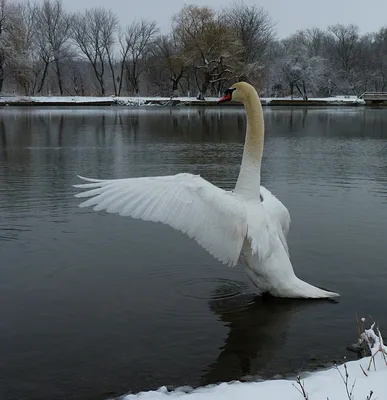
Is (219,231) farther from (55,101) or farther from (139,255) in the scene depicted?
(55,101)

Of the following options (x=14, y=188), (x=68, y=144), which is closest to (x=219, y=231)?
(x=14, y=188)

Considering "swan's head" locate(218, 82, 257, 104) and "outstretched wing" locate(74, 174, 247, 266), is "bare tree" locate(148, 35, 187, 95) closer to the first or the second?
"swan's head" locate(218, 82, 257, 104)

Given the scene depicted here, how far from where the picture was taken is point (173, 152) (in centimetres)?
1606

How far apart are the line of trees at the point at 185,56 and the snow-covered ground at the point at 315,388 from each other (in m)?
59.0

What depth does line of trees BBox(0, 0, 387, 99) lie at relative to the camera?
64.5 metres

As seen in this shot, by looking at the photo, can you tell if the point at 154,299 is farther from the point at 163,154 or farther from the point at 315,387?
the point at 163,154

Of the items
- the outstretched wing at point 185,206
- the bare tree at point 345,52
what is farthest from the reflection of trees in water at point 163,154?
the bare tree at point 345,52

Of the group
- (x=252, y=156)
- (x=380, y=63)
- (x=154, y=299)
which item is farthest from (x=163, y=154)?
(x=380, y=63)

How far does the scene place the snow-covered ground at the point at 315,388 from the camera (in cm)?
319

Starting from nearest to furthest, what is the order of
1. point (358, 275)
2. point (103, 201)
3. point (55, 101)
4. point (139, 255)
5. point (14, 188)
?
point (103, 201)
point (358, 275)
point (139, 255)
point (14, 188)
point (55, 101)

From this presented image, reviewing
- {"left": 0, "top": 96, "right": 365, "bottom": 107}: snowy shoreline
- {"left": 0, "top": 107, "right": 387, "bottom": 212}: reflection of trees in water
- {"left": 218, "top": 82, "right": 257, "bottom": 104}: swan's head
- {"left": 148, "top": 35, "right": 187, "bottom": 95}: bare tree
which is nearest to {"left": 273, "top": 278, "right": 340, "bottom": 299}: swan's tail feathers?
{"left": 218, "top": 82, "right": 257, "bottom": 104}: swan's head

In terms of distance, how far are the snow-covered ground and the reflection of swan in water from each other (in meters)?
0.34

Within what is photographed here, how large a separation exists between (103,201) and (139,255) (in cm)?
195

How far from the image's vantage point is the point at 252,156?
5.25 meters
